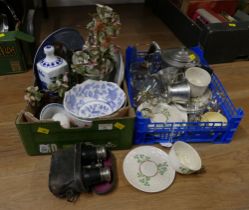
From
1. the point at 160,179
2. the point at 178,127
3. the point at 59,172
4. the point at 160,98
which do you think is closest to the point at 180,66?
the point at 160,98

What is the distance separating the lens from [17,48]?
891mm

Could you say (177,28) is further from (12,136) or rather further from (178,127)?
(12,136)

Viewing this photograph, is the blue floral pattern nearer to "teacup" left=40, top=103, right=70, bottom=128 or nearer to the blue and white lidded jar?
the blue and white lidded jar

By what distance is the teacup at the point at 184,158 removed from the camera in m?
0.66

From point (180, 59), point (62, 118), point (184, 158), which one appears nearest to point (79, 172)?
point (62, 118)

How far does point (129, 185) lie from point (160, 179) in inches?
3.2

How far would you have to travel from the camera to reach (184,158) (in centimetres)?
70

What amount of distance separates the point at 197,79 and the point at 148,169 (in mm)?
357

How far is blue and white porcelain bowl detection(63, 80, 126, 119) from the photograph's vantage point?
0.72 meters

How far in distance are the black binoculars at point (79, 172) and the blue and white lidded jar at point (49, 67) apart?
0.22 metres

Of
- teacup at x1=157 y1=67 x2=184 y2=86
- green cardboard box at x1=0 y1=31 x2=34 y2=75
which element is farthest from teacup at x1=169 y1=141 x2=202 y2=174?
green cardboard box at x1=0 y1=31 x2=34 y2=75

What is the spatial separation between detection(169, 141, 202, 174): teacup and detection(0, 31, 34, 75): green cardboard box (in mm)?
626

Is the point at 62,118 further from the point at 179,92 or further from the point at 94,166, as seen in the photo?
the point at 179,92

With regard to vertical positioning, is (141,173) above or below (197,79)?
below
